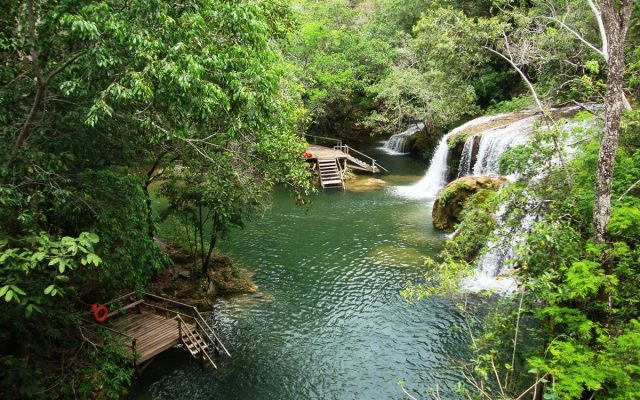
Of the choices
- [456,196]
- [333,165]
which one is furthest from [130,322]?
[333,165]

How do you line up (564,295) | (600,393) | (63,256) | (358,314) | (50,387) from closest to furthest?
1. (63,256)
2. (600,393)
3. (564,295)
4. (50,387)
5. (358,314)

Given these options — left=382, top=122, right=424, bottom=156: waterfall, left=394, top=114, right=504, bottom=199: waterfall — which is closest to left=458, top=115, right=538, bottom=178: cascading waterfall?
left=394, top=114, right=504, bottom=199: waterfall

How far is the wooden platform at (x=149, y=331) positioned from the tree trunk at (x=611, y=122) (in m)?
11.4

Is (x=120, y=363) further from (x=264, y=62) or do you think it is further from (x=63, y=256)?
(x=264, y=62)

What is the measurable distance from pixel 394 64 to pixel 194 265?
29.1 m

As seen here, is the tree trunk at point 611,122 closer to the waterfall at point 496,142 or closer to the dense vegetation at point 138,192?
the dense vegetation at point 138,192

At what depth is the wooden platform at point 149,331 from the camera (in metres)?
12.0

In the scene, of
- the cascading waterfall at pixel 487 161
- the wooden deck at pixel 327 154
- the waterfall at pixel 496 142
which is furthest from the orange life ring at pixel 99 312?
the wooden deck at pixel 327 154

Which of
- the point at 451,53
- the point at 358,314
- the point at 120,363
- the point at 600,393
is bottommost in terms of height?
the point at 358,314

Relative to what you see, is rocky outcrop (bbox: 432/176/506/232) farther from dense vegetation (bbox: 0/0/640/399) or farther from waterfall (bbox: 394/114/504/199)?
dense vegetation (bbox: 0/0/640/399)

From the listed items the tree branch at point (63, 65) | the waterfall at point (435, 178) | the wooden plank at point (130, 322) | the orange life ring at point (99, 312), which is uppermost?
the tree branch at point (63, 65)

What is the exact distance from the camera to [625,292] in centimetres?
787

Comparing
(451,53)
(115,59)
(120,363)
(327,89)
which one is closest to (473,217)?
(451,53)

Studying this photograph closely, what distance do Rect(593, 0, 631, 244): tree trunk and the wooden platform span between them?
1141 cm
